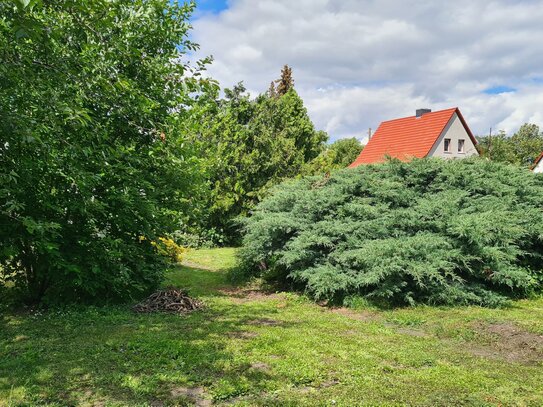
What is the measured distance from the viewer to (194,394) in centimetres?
357

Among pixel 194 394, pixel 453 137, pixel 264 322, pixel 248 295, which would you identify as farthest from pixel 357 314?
pixel 453 137

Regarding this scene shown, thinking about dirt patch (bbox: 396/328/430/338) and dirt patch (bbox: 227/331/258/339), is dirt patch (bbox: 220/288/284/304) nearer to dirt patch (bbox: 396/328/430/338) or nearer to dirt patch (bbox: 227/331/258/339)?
dirt patch (bbox: 227/331/258/339)

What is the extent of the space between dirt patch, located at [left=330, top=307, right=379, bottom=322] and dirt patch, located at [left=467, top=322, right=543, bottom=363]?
4.78 feet

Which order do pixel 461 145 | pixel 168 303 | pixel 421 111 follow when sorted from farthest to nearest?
pixel 421 111 < pixel 461 145 < pixel 168 303

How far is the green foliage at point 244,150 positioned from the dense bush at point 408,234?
6.74 meters

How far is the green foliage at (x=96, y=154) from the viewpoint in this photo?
4176 mm

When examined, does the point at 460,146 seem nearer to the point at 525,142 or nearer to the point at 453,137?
the point at 453,137

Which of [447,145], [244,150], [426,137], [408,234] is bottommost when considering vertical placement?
[408,234]

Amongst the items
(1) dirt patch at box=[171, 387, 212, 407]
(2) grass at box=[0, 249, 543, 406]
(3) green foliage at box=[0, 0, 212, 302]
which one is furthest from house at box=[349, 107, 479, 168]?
(1) dirt patch at box=[171, 387, 212, 407]

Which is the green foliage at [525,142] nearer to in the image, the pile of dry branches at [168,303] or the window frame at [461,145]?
the window frame at [461,145]

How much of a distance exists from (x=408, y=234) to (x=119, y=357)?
17.4 feet

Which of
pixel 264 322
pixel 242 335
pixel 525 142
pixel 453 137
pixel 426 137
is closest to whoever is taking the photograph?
pixel 242 335

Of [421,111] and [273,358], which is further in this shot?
[421,111]

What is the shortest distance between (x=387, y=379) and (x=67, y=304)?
16.1 feet
